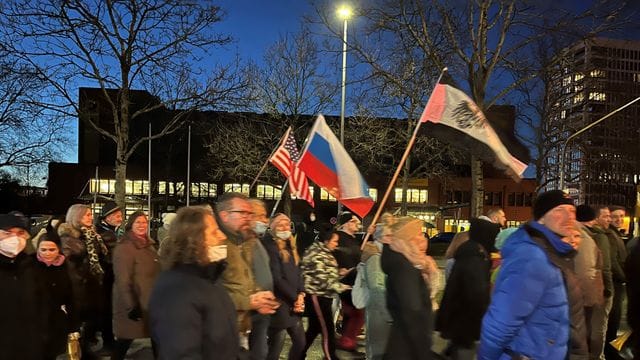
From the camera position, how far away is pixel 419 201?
66.7 m

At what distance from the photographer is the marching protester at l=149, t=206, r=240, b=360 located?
111 inches

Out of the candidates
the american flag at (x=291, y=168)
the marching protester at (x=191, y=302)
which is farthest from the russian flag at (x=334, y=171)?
the marching protester at (x=191, y=302)

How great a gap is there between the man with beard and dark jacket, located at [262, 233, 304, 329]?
3.31 ft

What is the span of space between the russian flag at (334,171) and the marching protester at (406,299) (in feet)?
10.5

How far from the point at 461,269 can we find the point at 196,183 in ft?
190

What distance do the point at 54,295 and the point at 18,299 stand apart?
0.97 metres

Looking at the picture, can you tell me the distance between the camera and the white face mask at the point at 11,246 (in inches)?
167

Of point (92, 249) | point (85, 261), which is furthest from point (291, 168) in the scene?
point (85, 261)

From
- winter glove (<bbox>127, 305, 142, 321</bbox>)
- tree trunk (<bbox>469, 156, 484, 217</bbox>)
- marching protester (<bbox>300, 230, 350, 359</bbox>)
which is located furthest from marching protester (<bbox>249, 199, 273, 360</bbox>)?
tree trunk (<bbox>469, 156, 484, 217</bbox>)

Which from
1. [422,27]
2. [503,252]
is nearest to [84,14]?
[422,27]

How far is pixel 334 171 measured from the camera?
8.19 meters

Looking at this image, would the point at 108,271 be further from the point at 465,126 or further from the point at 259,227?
the point at 465,126

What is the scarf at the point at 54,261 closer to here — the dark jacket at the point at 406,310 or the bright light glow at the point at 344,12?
the dark jacket at the point at 406,310

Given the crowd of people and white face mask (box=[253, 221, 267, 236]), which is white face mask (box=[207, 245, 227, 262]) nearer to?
the crowd of people
